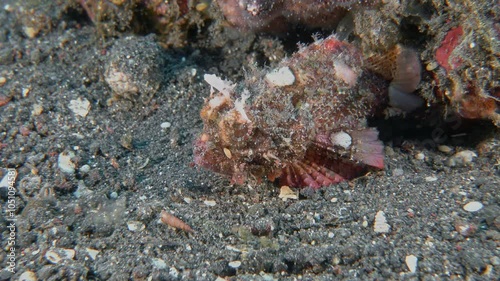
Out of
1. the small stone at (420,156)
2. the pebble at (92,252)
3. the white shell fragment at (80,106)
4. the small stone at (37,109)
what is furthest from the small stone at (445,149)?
the small stone at (37,109)

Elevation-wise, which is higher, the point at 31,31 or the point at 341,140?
the point at 341,140

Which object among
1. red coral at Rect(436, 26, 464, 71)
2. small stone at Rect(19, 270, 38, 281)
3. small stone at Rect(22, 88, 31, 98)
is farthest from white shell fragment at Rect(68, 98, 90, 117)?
red coral at Rect(436, 26, 464, 71)

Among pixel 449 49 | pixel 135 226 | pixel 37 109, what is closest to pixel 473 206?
pixel 449 49

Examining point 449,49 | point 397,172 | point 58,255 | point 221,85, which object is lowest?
point 58,255

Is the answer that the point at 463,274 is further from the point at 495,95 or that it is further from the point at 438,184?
the point at 495,95

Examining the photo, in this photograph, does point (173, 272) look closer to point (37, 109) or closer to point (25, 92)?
point (37, 109)

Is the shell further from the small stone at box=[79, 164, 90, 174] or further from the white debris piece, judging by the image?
the small stone at box=[79, 164, 90, 174]

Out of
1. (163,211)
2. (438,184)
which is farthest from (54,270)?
(438,184)

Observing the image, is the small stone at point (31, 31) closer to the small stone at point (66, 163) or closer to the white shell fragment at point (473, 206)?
the small stone at point (66, 163)
